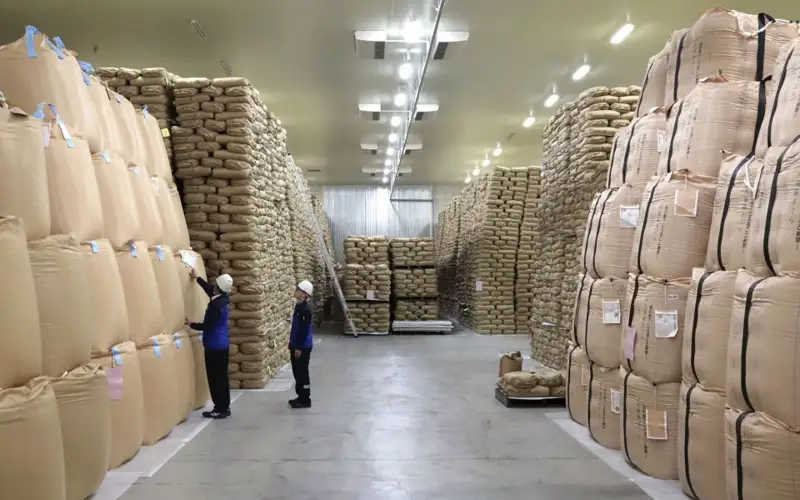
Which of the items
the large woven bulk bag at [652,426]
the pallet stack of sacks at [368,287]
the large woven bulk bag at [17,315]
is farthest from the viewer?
the pallet stack of sacks at [368,287]

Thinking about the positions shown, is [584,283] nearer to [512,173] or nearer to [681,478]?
[681,478]

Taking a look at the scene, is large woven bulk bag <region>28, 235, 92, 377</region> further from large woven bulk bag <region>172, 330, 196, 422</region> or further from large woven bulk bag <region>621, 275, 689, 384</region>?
large woven bulk bag <region>621, 275, 689, 384</region>

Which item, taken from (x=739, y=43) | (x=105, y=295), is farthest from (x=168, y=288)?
(x=739, y=43)

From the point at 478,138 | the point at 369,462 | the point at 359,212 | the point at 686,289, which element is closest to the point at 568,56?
the point at 478,138

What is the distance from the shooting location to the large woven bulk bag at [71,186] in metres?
4.44

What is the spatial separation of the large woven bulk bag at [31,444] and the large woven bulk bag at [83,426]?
1.12ft

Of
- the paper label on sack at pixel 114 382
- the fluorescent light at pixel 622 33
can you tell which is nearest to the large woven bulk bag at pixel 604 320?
the paper label on sack at pixel 114 382

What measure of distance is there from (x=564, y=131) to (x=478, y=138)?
9.87m

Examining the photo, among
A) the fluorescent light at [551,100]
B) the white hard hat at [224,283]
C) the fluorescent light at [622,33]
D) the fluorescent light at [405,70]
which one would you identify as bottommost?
the white hard hat at [224,283]

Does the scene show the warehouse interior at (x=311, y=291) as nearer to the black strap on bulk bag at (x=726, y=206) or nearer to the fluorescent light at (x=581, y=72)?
the black strap on bulk bag at (x=726, y=206)

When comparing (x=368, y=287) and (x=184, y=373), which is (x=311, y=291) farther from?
(x=368, y=287)

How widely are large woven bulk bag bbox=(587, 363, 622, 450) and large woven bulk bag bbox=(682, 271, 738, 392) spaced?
4.21ft

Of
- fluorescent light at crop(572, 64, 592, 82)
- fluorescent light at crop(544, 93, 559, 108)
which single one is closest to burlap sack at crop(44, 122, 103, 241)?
fluorescent light at crop(572, 64, 592, 82)

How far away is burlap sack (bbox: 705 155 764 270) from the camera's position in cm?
396
